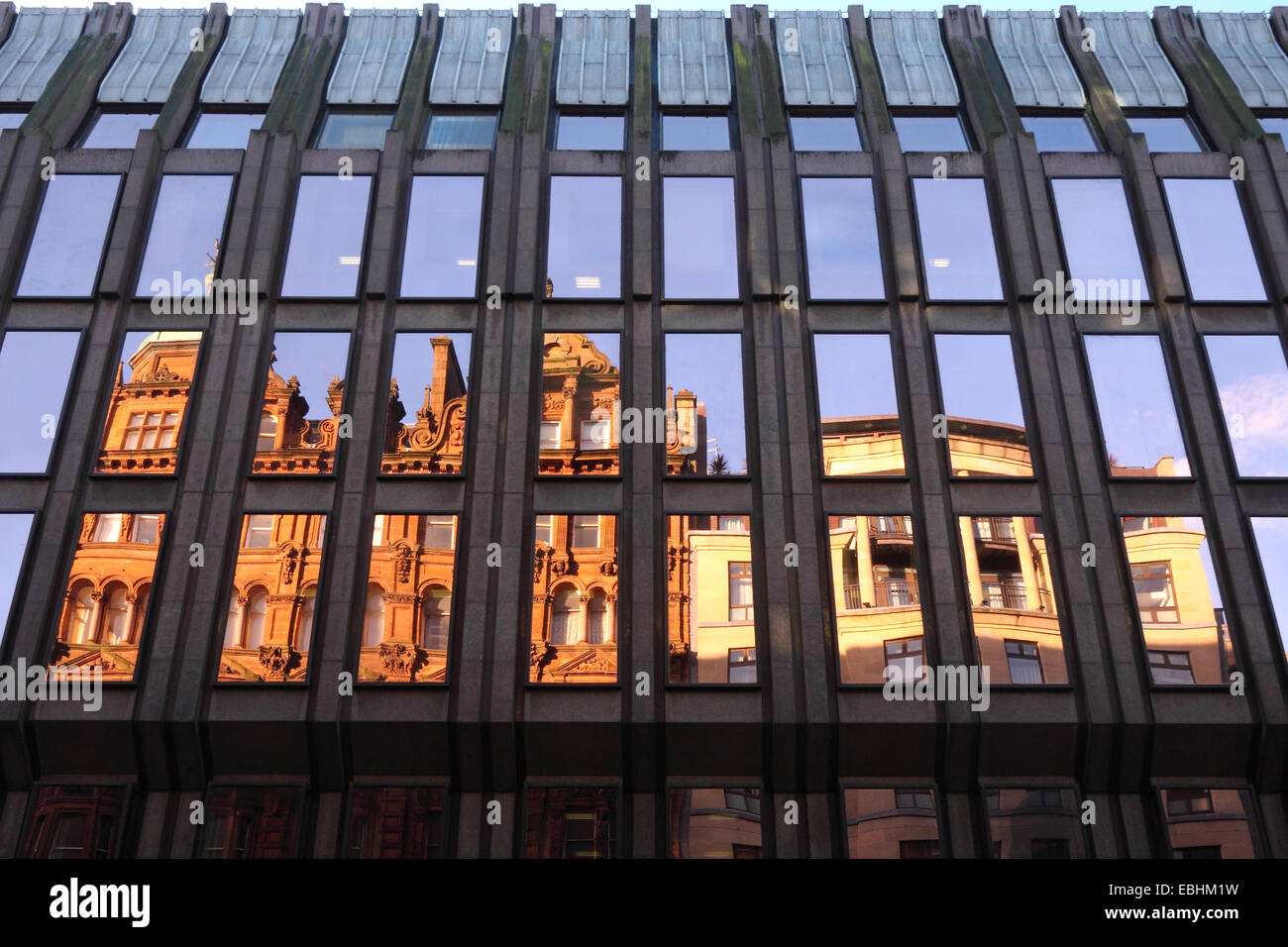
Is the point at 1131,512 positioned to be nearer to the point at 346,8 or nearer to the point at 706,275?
the point at 706,275

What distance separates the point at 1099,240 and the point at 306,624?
20613mm

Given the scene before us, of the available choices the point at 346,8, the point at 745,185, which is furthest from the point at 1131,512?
the point at 346,8

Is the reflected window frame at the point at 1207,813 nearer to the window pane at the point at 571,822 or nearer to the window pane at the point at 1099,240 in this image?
the window pane at the point at 571,822

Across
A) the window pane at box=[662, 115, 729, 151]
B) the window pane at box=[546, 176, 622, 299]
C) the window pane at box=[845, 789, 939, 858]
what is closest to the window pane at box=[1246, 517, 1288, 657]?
the window pane at box=[845, 789, 939, 858]

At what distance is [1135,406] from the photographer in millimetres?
25578

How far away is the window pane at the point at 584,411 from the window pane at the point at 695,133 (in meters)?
7.38

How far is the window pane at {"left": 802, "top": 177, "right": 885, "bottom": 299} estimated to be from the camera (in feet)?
90.2

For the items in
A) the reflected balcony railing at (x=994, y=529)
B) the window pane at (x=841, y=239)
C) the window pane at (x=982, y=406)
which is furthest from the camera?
the window pane at (x=841, y=239)

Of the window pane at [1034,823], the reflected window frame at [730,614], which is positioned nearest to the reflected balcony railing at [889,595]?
the reflected window frame at [730,614]

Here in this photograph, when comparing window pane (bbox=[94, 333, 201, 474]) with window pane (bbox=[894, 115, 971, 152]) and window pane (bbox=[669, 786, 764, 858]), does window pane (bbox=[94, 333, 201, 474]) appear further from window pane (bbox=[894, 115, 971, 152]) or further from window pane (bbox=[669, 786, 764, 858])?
window pane (bbox=[894, 115, 971, 152])

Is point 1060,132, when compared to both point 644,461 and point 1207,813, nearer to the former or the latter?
point 644,461

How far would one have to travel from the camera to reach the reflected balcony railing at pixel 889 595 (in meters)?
23.5
